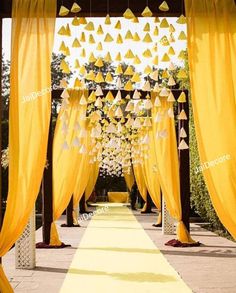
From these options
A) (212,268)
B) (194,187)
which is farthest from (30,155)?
(194,187)

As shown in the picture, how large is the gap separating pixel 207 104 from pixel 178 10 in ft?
3.52

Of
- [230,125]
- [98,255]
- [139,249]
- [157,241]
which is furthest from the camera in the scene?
[157,241]

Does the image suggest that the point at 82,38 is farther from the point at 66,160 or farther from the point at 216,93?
the point at 66,160

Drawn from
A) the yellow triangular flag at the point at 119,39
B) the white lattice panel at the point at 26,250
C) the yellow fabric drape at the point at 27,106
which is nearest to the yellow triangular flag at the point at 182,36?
the yellow triangular flag at the point at 119,39

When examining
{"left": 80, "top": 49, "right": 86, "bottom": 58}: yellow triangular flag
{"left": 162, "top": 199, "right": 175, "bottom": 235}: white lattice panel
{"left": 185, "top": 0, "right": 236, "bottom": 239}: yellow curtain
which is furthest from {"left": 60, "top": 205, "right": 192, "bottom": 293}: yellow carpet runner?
{"left": 80, "top": 49, "right": 86, "bottom": 58}: yellow triangular flag

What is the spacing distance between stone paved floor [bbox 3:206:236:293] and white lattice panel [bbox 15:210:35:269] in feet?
0.43

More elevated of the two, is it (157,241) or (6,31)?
(6,31)

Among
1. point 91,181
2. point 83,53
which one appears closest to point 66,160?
point 83,53

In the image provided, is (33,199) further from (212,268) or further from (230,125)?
(212,268)

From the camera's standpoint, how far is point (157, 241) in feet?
33.4

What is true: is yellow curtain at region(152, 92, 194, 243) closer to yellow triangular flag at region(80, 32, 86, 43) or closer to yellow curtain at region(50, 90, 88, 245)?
yellow curtain at region(50, 90, 88, 245)

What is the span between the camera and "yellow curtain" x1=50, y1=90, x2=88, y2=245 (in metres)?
9.03

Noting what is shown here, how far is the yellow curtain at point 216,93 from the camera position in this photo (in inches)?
167

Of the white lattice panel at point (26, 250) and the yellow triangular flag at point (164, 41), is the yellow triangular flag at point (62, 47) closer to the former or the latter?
the yellow triangular flag at point (164, 41)
